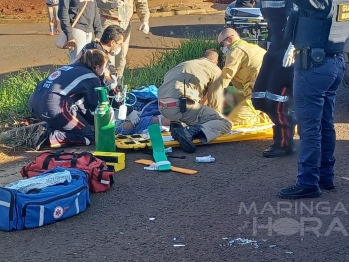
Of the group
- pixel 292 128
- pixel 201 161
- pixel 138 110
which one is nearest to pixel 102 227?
pixel 201 161

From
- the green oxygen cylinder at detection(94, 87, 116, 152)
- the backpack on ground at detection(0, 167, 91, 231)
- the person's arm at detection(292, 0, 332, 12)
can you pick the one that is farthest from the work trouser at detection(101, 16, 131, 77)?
the person's arm at detection(292, 0, 332, 12)

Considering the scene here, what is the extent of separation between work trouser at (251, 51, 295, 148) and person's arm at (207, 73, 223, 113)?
1045mm

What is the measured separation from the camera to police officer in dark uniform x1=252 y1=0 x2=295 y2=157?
6.63 m

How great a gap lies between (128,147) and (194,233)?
7.84 feet

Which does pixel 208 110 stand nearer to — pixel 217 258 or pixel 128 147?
pixel 128 147

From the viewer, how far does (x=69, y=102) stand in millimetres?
7484

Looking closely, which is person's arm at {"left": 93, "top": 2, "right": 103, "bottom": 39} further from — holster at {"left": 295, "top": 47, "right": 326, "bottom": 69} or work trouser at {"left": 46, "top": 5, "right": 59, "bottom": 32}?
work trouser at {"left": 46, "top": 5, "right": 59, "bottom": 32}

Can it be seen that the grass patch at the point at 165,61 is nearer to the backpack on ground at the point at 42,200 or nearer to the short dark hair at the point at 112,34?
the short dark hair at the point at 112,34

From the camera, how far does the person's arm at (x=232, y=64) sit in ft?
26.1

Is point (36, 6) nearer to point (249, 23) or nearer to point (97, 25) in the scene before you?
point (249, 23)

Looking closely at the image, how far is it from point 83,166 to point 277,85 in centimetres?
213

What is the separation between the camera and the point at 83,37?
950 centimetres

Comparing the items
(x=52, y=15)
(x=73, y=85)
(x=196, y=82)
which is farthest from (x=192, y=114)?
(x=52, y=15)

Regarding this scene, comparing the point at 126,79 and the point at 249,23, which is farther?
the point at 249,23
